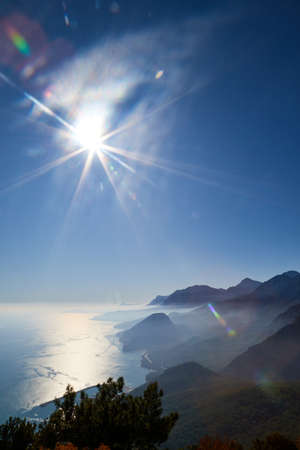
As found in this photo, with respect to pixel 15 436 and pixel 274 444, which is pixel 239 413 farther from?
pixel 15 436

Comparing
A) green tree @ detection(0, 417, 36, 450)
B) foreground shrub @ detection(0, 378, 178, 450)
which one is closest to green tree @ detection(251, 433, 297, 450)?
foreground shrub @ detection(0, 378, 178, 450)

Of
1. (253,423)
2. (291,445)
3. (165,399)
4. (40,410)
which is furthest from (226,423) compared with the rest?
(40,410)

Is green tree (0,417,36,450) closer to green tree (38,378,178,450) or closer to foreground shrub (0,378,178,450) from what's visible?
foreground shrub (0,378,178,450)

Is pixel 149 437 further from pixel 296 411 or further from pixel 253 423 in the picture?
pixel 296 411

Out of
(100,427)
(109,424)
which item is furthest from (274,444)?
(100,427)

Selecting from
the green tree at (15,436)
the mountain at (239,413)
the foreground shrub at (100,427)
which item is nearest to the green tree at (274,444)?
the foreground shrub at (100,427)

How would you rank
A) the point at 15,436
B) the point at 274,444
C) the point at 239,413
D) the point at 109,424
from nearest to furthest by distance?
the point at 109,424 → the point at 15,436 → the point at 274,444 → the point at 239,413

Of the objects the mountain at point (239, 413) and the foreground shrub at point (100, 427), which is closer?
the foreground shrub at point (100, 427)

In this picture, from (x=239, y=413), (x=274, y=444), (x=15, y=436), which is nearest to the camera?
(x=15, y=436)

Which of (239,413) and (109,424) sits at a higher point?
(109,424)

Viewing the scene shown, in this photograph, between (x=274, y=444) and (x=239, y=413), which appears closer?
(x=274, y=444)

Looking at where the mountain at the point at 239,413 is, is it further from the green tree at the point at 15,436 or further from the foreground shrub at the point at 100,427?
the green tree at the point at 15,436
